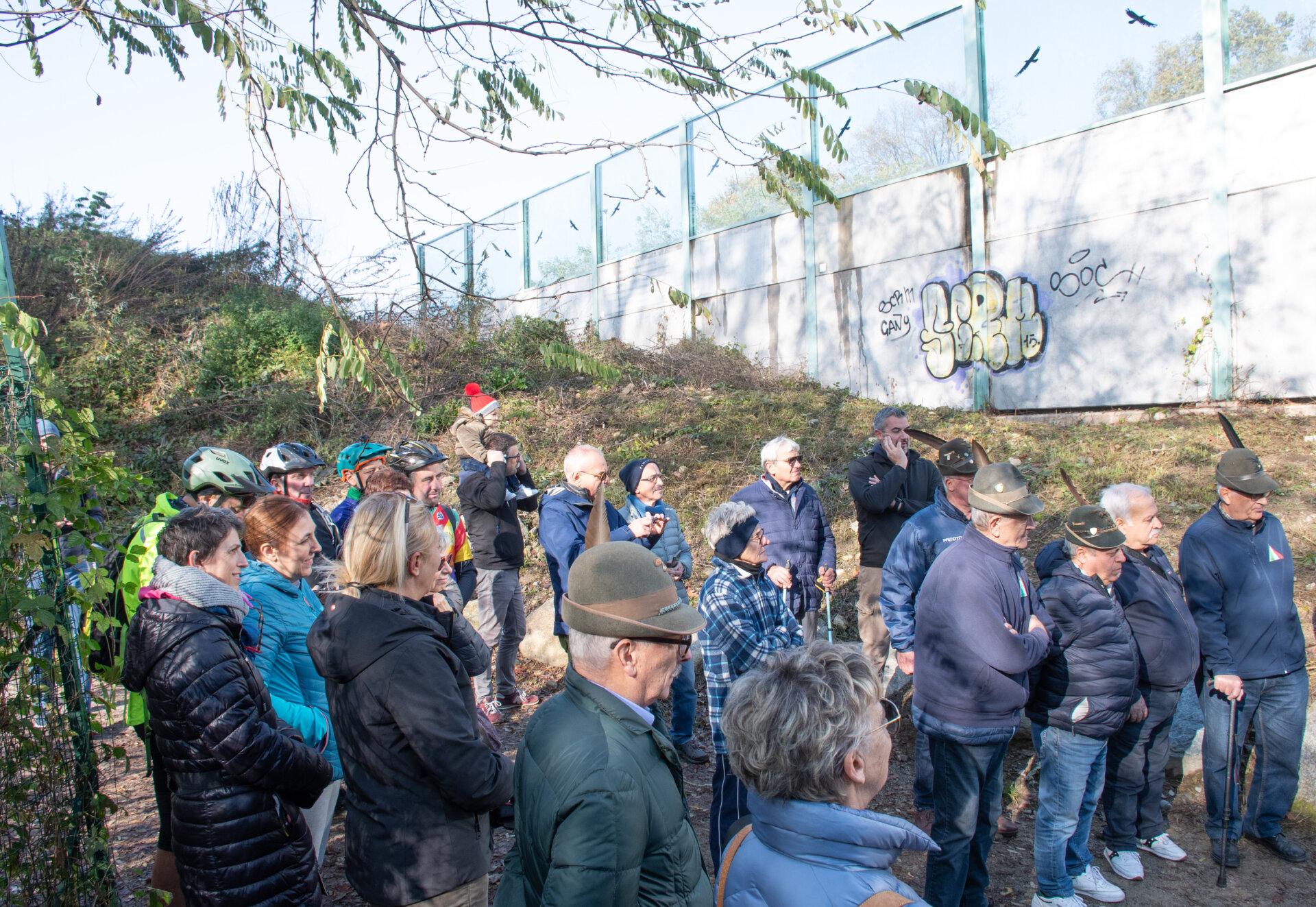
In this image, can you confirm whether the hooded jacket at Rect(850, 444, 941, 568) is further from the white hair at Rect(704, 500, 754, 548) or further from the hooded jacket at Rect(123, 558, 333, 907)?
the hooded jacket at Rect(123, 558, 333, 907)

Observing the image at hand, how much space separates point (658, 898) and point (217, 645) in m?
1.66

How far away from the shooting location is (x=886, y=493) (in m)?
5.84

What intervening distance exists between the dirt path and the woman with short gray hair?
2.69 metres

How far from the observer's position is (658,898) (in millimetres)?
1755

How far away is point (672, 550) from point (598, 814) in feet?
13.4

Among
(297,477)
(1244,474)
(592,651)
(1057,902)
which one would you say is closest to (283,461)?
(297,477)

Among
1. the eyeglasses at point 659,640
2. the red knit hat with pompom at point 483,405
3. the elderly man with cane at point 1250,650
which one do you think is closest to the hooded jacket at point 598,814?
the eyeglasses at point 659,640

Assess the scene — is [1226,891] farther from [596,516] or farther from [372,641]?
[372,641]

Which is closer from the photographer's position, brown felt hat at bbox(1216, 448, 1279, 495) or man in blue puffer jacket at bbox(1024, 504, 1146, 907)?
man in blue puffer jacket at bbox(1024, 504, 1146, 907)

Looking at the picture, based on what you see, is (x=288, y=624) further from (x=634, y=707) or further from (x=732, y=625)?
(x=634, y=707)

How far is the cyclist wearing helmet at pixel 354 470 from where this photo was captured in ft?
17.1

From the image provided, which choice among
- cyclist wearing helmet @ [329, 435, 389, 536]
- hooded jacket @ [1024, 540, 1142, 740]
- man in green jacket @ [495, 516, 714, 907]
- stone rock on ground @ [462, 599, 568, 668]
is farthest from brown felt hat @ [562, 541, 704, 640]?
stone rock on ground @ [462, 599, 568, 668]

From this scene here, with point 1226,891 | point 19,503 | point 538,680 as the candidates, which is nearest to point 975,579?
point 1226,891

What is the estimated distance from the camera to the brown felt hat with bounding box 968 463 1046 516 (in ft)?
11.7
